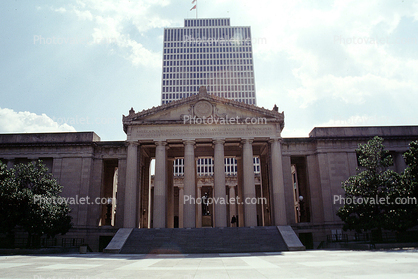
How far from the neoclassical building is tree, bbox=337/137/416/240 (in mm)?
7803

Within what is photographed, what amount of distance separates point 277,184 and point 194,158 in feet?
38.2

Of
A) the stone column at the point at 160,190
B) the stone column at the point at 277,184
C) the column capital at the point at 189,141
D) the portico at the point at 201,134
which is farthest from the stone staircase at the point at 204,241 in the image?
the column capital at the point at 189,141

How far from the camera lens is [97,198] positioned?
4400cm

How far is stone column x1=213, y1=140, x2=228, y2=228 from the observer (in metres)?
37.9

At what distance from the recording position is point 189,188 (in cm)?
3925

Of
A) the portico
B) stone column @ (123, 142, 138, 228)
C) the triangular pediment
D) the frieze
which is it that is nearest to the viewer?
stone column @ (123, 142, 138, 228)

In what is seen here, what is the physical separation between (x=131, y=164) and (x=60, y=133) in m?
13.2

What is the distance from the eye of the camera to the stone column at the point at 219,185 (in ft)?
124

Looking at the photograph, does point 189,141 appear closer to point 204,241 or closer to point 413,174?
point 204,241

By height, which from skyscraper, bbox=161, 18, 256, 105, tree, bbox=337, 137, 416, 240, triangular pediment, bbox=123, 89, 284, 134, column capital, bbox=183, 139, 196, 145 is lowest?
tree, bbox=337, 137, 416, 240

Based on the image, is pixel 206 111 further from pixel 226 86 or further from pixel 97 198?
pixel 226 86

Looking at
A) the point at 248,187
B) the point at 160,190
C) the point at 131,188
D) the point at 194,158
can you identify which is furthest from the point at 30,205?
the point at 248,187

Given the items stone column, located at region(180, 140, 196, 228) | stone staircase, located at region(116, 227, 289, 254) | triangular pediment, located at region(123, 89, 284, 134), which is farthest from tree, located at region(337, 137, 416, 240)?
stone column, located at region(180, 140, 196, 228)

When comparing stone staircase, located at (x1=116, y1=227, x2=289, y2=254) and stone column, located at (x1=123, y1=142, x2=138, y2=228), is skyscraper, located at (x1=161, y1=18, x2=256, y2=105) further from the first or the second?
stone staircase, located at (x1=116, y1=227, x2=289, y2=254)
